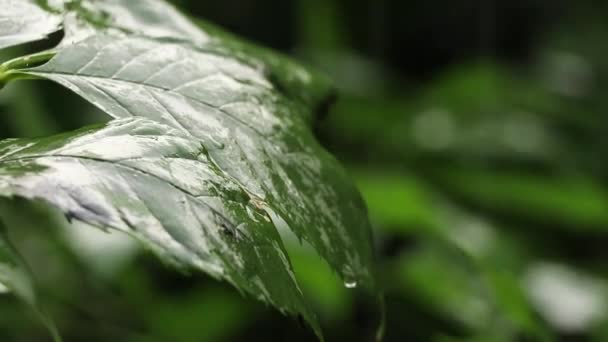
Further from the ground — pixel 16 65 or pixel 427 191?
pixel 16 65

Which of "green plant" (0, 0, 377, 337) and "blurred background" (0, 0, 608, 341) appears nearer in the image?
"green plant" (0, 0, 377, 337)

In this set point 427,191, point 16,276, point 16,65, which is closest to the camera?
point 16,276

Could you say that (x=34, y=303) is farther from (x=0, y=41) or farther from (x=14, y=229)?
(x=14, y=229)

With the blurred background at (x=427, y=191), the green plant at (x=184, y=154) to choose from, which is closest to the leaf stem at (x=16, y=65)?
the green plant at (x=184, y=154)

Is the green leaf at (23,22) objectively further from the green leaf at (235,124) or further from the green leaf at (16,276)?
the green leaf at (16,276)

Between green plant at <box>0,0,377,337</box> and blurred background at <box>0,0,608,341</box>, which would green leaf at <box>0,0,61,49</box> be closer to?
green plant at <box>0,0,377,337</box>

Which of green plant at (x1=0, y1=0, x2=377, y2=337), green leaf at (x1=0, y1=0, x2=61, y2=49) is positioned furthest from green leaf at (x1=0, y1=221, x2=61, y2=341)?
green leaf at (x1=0, y1=0, x2=61, y2=49)

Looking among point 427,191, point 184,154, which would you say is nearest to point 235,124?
point 184,154

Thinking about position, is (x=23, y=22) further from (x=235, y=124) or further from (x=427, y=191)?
(x=427, y=191)
